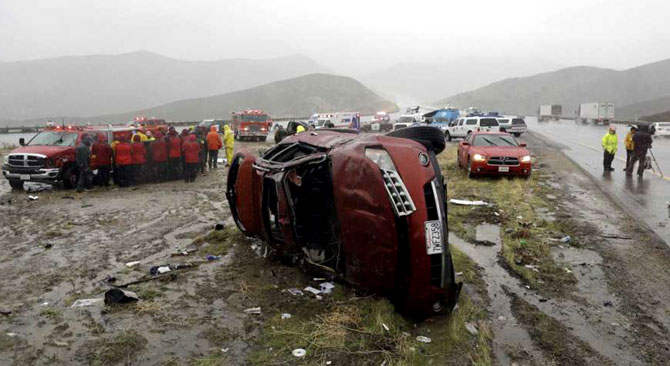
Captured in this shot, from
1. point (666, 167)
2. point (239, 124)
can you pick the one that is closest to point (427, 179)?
point (666, 167)

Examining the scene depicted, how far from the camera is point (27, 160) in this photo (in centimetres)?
1374

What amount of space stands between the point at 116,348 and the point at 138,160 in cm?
1132

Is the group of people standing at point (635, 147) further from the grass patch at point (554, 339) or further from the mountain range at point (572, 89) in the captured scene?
the mountain range at point (572, 89)

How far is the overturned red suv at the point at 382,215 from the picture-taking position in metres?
4.50

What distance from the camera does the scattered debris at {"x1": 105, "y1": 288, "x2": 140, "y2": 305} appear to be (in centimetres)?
538

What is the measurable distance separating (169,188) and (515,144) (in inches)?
425

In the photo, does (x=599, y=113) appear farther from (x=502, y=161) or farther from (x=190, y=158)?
(x=190, y=158)

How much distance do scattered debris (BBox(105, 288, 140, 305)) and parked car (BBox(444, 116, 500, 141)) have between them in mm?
27992

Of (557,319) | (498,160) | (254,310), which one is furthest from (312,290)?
(498,160)

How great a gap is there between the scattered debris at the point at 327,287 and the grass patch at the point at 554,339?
204 cm

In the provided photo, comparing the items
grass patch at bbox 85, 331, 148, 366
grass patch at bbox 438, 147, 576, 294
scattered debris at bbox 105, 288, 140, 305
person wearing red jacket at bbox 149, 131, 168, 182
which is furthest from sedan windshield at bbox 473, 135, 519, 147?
grass patch at bbox 85, 331, 148, 366

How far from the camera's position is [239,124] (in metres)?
34.6

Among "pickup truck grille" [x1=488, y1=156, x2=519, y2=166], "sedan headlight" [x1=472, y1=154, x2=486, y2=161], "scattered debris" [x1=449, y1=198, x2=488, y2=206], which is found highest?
"sedan headlight" [x1=472, y1=154, x2=486, y2=161]

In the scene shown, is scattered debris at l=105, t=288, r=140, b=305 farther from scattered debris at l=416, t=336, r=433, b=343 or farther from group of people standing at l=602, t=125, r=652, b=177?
group of people standing at l=602, t=125, r=652, b=177
